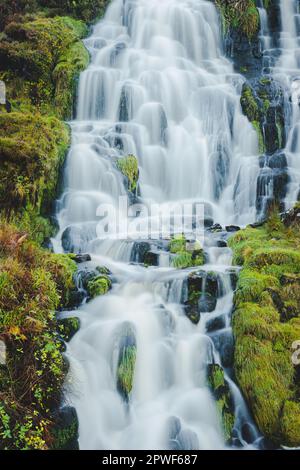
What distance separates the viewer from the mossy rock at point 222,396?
5.70 meters

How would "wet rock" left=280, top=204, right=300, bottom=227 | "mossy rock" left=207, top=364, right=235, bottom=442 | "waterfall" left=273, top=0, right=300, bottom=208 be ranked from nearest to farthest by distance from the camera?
"mossy rock" left=207, top=364, right=235, bottom=442, "wet rock" left=280, top=204, right=300, bottom=227, "waterfall" left=273, top=0, right=300, bottom=208

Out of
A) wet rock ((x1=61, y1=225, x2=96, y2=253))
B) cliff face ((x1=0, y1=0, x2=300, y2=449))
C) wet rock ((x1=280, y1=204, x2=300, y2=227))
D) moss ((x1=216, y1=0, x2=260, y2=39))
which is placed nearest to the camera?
cliff face ((x1=0, y1=0, x2=300, y2=449))

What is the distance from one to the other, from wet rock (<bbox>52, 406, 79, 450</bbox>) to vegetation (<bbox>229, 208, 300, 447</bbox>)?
226 centimetres

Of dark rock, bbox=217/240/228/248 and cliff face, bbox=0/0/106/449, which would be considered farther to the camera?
dark rock, bbox=217/240/228/248

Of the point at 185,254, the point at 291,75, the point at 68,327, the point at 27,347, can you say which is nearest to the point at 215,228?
the point at 185,254

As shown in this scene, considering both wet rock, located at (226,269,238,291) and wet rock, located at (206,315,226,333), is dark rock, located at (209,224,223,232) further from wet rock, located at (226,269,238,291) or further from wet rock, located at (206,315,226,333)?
wet rock, located at (206,315,226,333)

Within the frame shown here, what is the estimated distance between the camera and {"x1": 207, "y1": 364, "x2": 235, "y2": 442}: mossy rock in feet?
18.7

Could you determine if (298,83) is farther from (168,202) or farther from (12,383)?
(12,383)

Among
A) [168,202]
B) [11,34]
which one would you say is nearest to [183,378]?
[168,202]

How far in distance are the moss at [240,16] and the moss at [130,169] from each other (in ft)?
31.5

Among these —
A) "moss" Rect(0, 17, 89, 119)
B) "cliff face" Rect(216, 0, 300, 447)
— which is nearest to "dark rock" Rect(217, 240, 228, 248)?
"cliff face" Rect(216, 0, 300, 447)

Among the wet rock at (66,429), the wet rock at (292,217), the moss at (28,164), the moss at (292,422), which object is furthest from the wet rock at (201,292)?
the moss at (28,164)

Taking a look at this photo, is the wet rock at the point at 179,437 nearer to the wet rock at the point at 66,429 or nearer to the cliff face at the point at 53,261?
the cliff face at the point at 53,261
